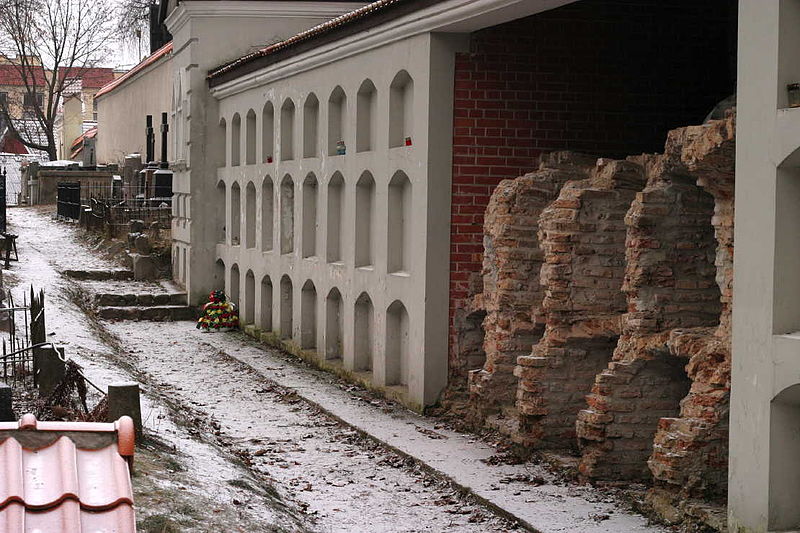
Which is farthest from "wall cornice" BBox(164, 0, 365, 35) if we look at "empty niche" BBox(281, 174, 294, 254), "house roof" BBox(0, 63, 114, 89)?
"house roof" BBox(0, 63, 114, 89)

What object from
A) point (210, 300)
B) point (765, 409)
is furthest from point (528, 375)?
point (210, 300)

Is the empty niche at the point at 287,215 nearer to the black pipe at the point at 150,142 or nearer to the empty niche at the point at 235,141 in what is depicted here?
the empty niche at the point at 235,141

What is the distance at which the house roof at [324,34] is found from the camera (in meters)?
13.5

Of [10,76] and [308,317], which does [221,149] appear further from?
[10,76]

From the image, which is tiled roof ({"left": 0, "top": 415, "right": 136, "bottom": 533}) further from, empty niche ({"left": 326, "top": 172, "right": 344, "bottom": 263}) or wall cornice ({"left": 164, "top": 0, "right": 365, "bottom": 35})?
wall cornice ({"left": 164, "top": 0, "right": 365, "bottom": 35})

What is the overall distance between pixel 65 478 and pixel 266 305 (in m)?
16.8

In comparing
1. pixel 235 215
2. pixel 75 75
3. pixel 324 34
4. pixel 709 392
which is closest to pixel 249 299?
pixel 235 215

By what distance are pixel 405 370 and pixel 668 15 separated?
4.80m

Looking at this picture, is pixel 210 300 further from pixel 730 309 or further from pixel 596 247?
pixel 730 309

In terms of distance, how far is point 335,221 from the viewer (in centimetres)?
1695

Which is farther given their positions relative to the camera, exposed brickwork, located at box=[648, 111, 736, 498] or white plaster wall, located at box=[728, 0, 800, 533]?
exposed brickwork, located at box=[648, 111, 736, 498]

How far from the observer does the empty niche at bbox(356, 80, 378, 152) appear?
1552cm

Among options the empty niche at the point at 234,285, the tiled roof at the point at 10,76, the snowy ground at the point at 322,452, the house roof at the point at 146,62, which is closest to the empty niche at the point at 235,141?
the empty niche at the point at 234,285

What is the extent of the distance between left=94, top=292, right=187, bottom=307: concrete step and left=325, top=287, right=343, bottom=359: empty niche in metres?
7.13
